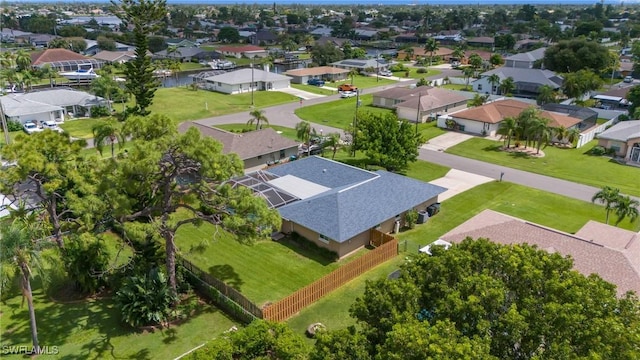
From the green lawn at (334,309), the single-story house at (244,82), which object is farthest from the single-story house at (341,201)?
the single-story house at (244,82)

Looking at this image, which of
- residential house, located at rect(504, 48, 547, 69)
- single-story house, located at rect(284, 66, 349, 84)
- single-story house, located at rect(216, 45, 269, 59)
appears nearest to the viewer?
single-story house, located at rect(284, 66, 349, 84)

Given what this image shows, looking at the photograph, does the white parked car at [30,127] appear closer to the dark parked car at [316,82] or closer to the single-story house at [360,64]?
the dark parked car at [316,82]

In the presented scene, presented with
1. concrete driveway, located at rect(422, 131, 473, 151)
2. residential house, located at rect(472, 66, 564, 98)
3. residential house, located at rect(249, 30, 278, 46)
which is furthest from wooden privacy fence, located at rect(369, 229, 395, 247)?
residential house, located at rect(249, 30, 278, 46)

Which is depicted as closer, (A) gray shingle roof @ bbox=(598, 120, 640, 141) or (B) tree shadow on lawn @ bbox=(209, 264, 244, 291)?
(B) tree shadow on lawn @ bbox=(209, 264, 244, 291)

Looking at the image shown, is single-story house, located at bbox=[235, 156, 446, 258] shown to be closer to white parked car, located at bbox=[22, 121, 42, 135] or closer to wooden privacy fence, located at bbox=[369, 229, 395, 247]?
wooden privacy fence, located at bbox=[369, 229, 395, 247]

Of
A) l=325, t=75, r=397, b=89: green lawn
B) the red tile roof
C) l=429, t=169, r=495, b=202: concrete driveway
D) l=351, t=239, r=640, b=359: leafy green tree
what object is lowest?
l=429, t=169, r=495, b=202: concrete driveway

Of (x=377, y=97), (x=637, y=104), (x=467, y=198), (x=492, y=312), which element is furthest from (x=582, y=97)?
(x=492, y=312)

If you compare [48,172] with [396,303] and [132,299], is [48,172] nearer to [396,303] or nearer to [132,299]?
[132,299]
